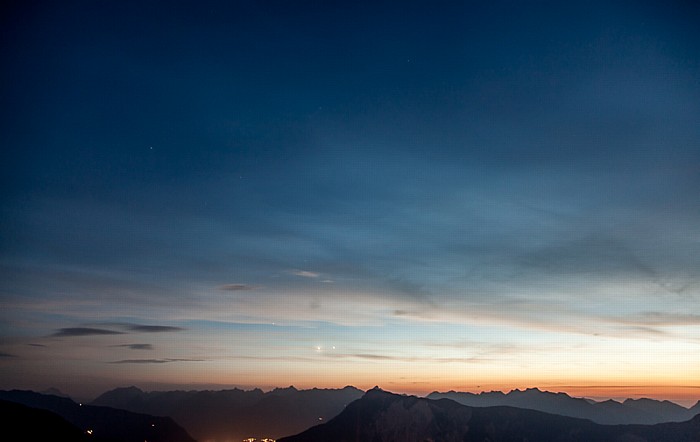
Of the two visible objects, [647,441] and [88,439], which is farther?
[647,441]

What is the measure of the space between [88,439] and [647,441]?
688ft

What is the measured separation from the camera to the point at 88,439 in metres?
137

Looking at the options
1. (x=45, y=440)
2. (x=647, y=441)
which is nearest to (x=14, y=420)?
(x=45, y=440)

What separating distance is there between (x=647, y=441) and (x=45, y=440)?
718 feet

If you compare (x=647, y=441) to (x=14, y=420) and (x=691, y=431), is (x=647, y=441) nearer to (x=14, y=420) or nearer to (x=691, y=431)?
(x=691, y=431)

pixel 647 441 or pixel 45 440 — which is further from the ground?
pixel 45 440

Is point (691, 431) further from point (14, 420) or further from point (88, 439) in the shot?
point (14, 420)

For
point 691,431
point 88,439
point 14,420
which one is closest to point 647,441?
point 691,431

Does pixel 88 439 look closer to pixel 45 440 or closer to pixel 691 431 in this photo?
pixel 45 440

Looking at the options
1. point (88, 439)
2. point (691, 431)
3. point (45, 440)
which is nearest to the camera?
point (45, 440)

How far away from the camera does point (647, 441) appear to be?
651 ft

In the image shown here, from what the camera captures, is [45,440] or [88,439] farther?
[88,439]

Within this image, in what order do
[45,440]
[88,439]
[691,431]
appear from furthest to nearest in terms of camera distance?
[691,431] < [88,439] < [45,440]

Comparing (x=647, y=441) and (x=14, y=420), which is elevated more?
(x=14, y=420)
